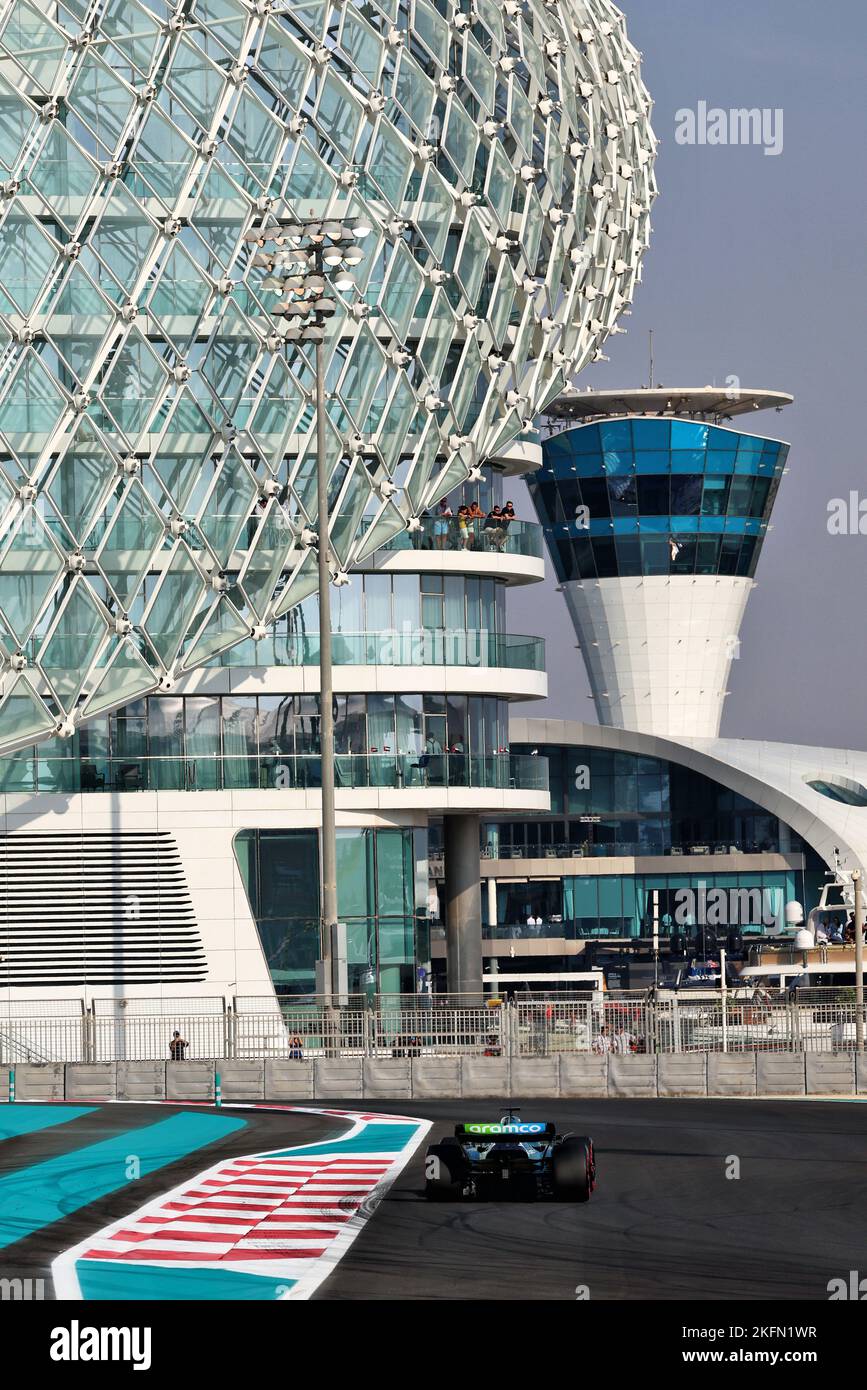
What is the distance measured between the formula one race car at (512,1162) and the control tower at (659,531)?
86.3 meters

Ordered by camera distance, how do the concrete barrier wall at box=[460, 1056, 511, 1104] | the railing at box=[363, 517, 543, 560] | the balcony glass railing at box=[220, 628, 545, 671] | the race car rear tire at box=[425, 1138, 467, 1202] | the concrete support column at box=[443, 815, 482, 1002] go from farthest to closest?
the concrete support column at box=[443, 815, 482, 1002] < the railing at box=[363, 517, 543, 560] < the balcony glass railing at box=[220, 628, 545, 671] < the concrete barrier wall at box=[460, 1056, 511, 1104] < the race car rear tire at box=[425, 1138, 467, 1202]

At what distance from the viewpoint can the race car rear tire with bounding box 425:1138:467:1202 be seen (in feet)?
62.8

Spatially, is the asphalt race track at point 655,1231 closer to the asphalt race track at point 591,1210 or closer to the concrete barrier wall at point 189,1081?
the asphalt race track at point 591,1210

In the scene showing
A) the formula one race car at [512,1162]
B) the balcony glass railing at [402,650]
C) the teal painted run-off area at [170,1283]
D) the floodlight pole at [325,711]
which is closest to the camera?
the teal painted run-off area at [170,1283]

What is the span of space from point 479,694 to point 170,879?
31.5ft

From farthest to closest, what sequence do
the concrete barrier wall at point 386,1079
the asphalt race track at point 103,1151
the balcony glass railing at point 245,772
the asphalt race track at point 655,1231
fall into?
1. the balcony glass railing at point 245,772
2. the concrete barrier wall at point 386,1079
3. the asphalt race track at point 103,1151
4. the asphalt race track at point 655,1231

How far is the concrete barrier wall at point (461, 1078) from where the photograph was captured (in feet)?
110

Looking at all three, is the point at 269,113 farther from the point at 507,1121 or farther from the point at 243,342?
the point at 507,1121

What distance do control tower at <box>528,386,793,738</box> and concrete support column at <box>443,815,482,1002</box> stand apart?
5218 centimetres

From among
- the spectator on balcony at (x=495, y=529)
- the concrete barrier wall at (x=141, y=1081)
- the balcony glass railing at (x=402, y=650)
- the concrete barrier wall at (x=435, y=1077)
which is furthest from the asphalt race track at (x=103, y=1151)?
the spectator on balcony at (x=495, y=529)

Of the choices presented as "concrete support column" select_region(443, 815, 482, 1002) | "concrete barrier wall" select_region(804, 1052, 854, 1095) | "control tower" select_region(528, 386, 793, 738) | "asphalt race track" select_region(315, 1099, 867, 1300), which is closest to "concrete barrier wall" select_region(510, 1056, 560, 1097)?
"concrete barrier wall" select_region(804, 1052, 854, 1095)

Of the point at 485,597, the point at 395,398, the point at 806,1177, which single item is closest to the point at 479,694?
the point at 485,597

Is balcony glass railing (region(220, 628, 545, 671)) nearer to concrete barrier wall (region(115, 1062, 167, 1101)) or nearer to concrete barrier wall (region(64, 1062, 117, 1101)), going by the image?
concrete barrier wall (region(64, 1062, 117, 1101))

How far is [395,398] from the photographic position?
5200 cm
